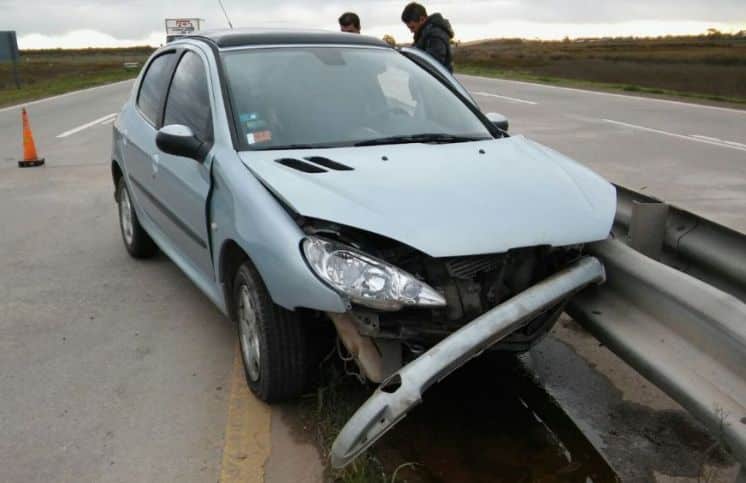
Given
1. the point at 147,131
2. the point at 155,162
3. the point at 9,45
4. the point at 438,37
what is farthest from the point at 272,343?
the point at 9,45

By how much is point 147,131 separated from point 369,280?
111 inches

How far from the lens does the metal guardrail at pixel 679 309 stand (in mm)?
2527

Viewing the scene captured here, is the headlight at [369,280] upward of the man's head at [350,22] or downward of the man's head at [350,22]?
downward

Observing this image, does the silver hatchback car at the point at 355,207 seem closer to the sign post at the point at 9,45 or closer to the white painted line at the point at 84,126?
the white painted line at the point at 84,126

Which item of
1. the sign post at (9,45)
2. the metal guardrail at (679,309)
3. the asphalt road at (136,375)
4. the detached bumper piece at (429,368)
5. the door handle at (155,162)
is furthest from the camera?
the sign post at (9,45)

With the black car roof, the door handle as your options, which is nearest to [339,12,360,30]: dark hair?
the black car roof

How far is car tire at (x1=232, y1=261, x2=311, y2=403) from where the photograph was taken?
11.3 ft

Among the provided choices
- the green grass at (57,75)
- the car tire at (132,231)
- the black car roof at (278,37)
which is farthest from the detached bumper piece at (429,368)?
the green grass at (57,75)

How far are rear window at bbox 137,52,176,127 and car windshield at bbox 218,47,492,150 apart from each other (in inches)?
34.7

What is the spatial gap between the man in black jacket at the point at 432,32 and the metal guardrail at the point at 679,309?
4.55 m

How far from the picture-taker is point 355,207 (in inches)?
126

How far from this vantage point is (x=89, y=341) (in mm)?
4609

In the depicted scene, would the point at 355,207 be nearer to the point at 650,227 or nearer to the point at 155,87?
the point at 650,227

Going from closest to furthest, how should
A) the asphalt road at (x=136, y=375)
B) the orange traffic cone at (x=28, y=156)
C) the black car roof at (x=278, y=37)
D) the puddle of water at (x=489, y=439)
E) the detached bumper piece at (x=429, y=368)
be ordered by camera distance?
the detached bumper piece at (x=429, y=368) → the puddle of water at (x=489, y=439) → the asphalt road at (x=136, y=375) → the black car roof at (x=278, y=37) → the orange traffic cone at (x=28, y=156)
